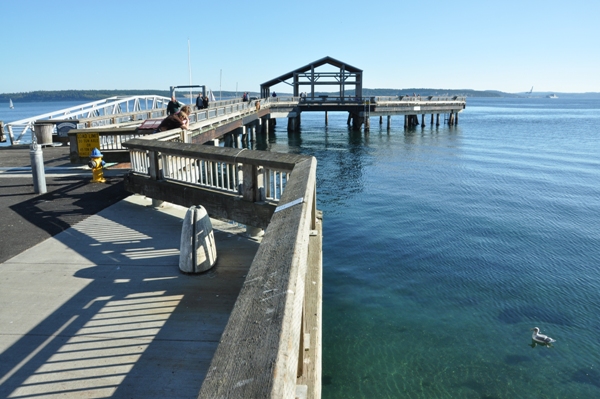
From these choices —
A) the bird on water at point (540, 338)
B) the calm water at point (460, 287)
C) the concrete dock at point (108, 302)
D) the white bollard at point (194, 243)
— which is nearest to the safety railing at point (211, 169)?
the concrete dock at point (108, 302)

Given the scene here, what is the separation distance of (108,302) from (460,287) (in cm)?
779

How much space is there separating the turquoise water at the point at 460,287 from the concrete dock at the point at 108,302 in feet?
8.39

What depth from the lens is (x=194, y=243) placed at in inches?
259

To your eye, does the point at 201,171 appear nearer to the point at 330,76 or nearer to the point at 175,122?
the point at 175,122

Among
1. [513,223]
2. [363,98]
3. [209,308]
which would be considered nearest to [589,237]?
[513,223]

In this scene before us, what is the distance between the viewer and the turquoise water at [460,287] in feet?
24.5

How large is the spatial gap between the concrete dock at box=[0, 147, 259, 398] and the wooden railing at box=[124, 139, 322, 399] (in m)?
0.97

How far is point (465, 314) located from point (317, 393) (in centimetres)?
645

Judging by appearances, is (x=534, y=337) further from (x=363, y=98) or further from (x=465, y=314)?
(x=363, y=98)

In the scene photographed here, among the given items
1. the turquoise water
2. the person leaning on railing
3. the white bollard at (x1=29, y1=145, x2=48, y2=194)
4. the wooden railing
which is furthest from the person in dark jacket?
the turquoise water

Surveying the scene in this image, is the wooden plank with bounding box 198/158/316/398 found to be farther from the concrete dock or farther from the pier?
the concrete dock

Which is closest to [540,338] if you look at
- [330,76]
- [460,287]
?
[460,287]

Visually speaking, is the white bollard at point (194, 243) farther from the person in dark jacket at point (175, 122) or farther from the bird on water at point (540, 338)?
the person in dark jacket at point (175, 122)

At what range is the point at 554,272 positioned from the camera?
39.3 ft
